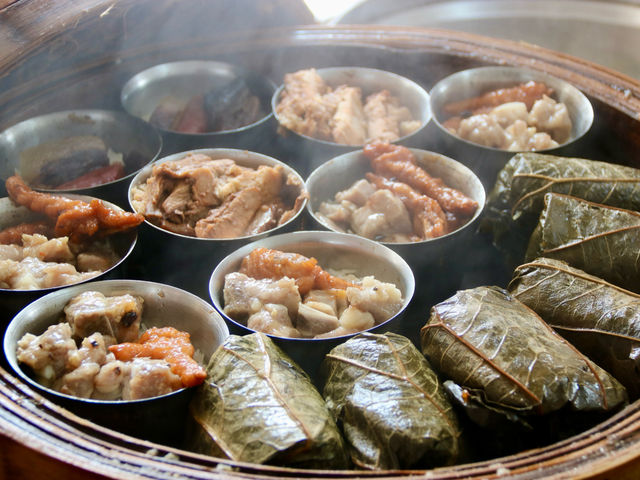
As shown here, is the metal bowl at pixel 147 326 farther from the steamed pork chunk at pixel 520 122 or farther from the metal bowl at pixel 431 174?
the steamed pork chunk at pixel 520 122

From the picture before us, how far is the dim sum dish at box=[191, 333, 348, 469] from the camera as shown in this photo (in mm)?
2162

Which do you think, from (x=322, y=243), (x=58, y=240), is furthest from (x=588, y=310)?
(x=58, y=240)

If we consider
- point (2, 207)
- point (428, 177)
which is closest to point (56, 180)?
point (2, 207)

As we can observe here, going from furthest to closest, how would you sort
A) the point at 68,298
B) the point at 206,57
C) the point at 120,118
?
the point at 206,57 → the point at 120,118 → the point at 68,298

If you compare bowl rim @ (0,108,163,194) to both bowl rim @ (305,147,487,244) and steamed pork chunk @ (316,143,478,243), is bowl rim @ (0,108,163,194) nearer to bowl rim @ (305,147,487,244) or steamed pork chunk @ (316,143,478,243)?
bowl rim @ (305,147,487,244)

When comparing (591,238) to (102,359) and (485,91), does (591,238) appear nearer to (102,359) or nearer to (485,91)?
(485,91)

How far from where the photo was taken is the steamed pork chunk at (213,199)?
3504 millimetres

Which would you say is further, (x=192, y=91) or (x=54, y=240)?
(x=192, y=91)

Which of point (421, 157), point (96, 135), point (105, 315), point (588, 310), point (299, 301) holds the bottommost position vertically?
point (588, 310)

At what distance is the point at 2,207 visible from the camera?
3480 mm

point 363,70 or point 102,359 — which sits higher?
point 363,70

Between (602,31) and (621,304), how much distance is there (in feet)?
19.5

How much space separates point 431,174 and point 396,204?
2.01 ft

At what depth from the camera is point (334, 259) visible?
3480 millimetres
